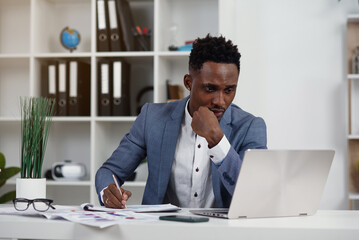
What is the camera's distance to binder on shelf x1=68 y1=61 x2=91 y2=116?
11.5 feet

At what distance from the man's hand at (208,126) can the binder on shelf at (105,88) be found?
1.74m

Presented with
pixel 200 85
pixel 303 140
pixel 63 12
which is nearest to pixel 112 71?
pixel 63 12

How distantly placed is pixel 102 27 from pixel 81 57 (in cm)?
26

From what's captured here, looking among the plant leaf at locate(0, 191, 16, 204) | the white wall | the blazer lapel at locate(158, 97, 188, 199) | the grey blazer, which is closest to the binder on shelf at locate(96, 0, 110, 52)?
the white wall

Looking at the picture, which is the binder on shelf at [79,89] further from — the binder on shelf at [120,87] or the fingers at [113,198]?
the fingers at [113,198]

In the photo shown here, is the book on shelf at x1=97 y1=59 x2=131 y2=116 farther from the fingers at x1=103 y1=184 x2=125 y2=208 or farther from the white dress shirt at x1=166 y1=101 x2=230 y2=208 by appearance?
the fingers at x1=103 y1=184 x2=125 y2=208

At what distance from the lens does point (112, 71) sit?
3.46 meters

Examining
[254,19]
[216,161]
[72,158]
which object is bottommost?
[72,158]

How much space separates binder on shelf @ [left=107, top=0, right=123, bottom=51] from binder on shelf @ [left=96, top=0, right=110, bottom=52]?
21mm

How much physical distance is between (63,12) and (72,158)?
1.01 m

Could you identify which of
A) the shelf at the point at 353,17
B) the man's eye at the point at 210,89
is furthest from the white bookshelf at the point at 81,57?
the man's eye at the point at 210,89

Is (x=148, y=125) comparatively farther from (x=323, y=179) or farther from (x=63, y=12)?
(x=63, y=12)

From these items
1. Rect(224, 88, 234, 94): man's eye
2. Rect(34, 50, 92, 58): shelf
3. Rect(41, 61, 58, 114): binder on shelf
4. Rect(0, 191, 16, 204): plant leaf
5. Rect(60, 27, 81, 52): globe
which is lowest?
Rect(0, 191, 16, 204): plant leaf

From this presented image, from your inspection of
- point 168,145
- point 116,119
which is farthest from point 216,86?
point 116,119
